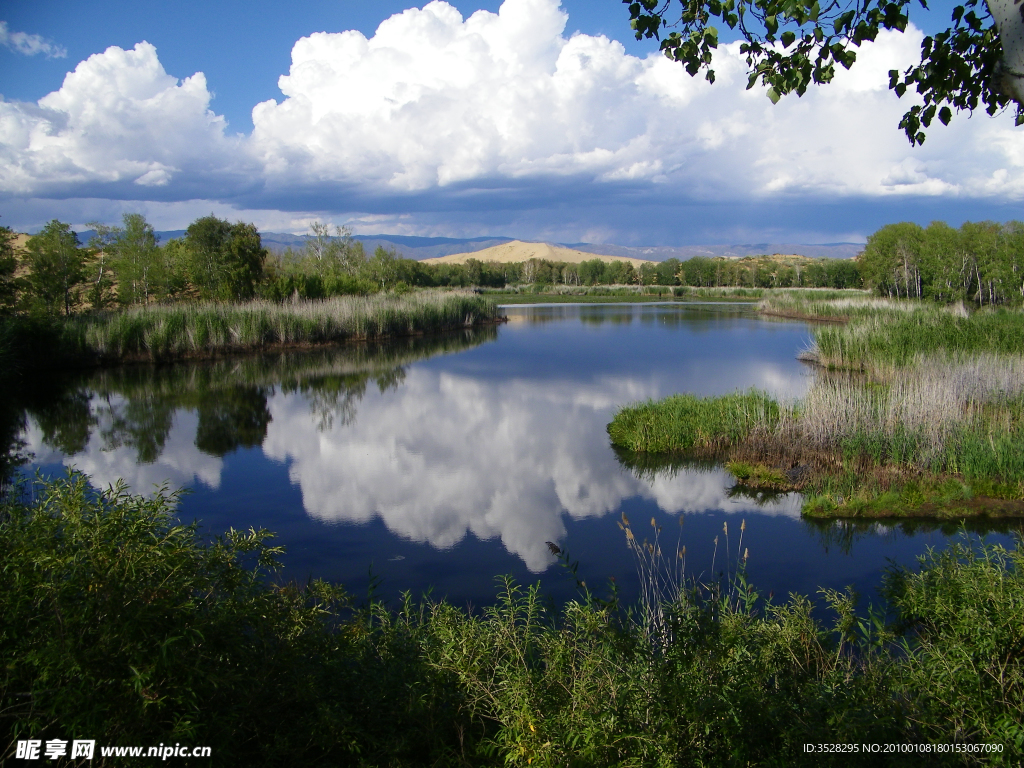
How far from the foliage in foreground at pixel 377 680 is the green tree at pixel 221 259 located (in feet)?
91.2

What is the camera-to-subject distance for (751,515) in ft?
26.6

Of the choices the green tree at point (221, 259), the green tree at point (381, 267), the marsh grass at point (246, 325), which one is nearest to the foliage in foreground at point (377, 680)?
the marsh grass at point (246, 325)

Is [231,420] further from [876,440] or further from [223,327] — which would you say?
[876,440]

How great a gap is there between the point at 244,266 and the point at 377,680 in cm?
2901

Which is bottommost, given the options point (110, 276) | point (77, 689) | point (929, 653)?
point (929, 653)

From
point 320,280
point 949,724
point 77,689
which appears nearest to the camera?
point 77,689

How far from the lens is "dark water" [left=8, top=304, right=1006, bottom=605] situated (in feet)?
22.1

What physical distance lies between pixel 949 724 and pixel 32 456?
1204 cm

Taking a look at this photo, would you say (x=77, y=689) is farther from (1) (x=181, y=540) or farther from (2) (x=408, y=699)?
(2) (x=408, y=699)

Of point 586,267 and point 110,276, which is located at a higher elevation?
point 586,267

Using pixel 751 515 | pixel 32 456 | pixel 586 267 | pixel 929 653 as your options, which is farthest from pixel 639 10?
pixel 586 267

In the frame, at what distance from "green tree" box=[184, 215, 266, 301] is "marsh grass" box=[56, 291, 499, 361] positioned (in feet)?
10.9

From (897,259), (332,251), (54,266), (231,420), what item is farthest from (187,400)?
(897,259)

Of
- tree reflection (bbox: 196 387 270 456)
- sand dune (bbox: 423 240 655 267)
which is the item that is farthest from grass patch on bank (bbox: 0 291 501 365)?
sand dune (bbox: 423 240 655 267)
